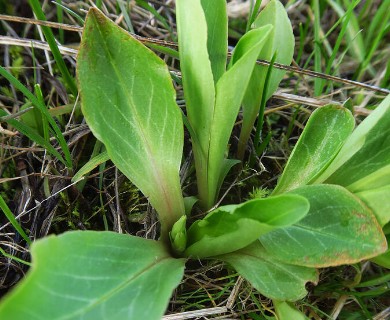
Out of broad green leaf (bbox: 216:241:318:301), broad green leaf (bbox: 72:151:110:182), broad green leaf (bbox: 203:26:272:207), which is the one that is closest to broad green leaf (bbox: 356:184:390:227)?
broad green leaf (bbox: 216:241:318:301)

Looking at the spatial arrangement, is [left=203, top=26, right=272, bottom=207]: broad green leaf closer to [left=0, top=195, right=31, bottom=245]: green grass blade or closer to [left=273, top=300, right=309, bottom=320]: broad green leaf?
[left=273, top=300, right=309, bottom=320]: broad green leaf

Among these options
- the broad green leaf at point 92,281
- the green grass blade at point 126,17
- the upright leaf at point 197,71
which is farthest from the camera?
the green grass blade at point 126,17

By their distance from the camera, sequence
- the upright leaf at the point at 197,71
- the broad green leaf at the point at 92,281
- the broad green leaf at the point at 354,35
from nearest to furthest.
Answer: the broad green leaf at the point at 92,281
the upright leaf at the point at 197,71
the broad green leaf at the point at 354,35

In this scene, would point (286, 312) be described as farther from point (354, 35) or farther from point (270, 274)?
point (354, 35)

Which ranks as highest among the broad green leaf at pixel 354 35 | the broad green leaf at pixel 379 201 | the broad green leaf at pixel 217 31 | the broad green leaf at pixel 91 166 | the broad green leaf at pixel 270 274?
the broad green leaf at pixel 217 31

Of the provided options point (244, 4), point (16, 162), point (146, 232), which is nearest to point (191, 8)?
point (146, 232)

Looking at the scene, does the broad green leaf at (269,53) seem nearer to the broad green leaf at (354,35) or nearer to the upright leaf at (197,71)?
the upright leaf at (197,71)

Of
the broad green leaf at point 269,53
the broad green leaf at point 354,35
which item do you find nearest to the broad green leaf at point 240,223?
the broad green leaf at point 269,53

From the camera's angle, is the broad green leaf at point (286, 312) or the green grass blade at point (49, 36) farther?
the green grass blade at point (49, 36)
